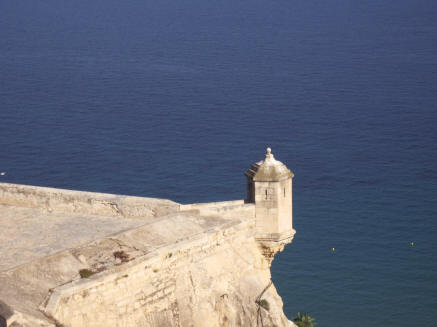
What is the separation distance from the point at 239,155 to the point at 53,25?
88855 millimetres

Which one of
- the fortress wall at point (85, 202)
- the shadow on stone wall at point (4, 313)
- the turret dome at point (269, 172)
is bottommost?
the shadow on stone wall at point (4, 313)

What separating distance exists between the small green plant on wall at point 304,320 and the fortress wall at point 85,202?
2027 cm

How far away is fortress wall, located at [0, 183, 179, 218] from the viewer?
1992 cm

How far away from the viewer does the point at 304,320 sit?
38750mm

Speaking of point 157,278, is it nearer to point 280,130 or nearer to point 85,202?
point 85,202

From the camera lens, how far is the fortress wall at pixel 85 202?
19.9 m

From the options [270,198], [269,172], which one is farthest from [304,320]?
[269,172]

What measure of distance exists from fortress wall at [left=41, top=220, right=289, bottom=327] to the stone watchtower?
38 centimetres

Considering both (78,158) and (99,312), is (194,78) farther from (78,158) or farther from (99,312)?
(99,312)

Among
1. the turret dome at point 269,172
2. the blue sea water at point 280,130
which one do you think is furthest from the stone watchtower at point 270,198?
the blue sea water at point 280,130

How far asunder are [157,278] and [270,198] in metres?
3.85

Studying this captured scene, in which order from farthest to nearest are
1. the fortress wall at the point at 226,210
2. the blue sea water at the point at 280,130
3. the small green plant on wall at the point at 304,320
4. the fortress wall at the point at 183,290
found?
the blue sea water at the point at 280,130, the small green plant on wall at the point at 304,320, the fortress wall at the point at 226,210, the fortress wall at the point at 183,290

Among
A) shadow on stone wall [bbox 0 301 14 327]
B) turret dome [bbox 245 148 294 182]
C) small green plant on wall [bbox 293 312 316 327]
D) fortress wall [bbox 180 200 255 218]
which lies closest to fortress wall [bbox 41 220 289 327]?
fortress wall [bbox 180 200 255 218]

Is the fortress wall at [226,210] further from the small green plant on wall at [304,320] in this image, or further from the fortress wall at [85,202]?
the small green plant on wall at [304,320]
